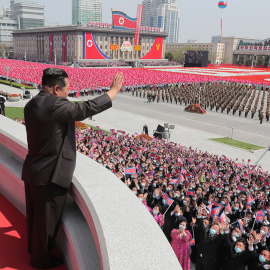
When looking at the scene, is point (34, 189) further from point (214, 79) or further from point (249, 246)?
point (214, 79)

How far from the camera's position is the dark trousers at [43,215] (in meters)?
2.38

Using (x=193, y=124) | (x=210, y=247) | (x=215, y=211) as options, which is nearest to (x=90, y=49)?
(x=193, y=124)

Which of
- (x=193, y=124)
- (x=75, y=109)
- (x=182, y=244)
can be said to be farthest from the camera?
(x=193, y=124)

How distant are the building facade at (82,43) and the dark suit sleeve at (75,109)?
285 feet

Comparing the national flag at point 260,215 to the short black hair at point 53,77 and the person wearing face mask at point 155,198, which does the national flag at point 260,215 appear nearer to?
the person wearing face mask at point 155,198

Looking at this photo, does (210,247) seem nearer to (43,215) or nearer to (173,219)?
(173,219)

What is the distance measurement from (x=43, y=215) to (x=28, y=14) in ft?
630

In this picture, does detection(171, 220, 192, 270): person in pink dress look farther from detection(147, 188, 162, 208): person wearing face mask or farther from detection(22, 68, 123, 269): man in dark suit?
detection(22, 68, 123, 269): man in dark suit

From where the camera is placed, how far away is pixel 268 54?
117375 mm

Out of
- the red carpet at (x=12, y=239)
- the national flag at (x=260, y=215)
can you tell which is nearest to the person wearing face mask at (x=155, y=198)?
the national flag at (x=260, y=215)

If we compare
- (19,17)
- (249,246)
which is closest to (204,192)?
(249,246)

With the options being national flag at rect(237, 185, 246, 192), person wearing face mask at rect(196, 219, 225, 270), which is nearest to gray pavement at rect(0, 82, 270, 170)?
national flag at rect(237, 185, 246, 192)

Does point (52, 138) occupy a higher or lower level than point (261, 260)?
higher

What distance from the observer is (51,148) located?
7.58 ft
